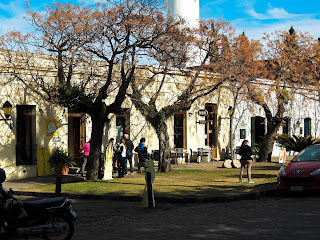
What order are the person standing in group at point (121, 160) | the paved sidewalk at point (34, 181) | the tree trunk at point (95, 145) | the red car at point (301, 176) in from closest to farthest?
the red car at point (301, 176), the paved sidewalk at point (34, 181), the tree trunk at point (95, 145), the person standing in group at point (121, 160)

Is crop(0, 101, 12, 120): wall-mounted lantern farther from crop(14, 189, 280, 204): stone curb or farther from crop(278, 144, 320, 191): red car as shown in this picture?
crop(278, 144, 320, 191): red car

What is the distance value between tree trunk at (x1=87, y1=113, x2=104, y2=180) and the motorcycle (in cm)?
1068

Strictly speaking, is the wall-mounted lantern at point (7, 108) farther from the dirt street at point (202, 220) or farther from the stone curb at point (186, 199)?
the dirt street at point (202, 220)

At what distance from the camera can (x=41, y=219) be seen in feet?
26.9

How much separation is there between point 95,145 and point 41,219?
36.8 ft

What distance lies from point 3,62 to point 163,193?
9432mm

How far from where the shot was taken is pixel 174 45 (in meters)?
19.9

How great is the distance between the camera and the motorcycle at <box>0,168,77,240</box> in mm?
8117

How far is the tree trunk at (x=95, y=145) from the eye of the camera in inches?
758

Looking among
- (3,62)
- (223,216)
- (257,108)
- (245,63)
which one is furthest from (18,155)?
(257,108)

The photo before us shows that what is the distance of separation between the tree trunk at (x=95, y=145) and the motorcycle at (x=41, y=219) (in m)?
10.7

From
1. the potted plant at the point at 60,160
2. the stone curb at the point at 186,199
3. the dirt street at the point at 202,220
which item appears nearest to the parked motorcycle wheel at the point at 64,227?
the dirt street at the point at 202,220

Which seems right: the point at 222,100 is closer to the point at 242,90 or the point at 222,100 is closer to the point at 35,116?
the point at 242,90

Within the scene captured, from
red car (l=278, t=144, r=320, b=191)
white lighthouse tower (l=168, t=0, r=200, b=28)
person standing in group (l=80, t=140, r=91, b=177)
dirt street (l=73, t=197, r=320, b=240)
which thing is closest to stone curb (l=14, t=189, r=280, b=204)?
dirt street (l=73, t=197, r=320, b=240)
